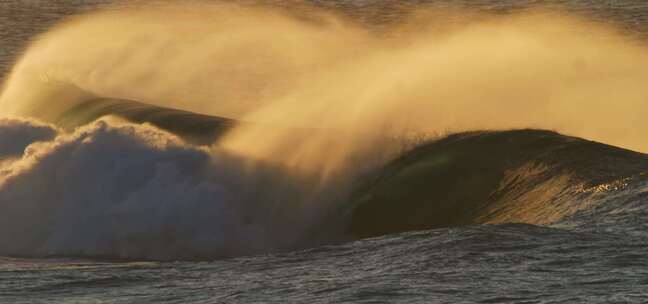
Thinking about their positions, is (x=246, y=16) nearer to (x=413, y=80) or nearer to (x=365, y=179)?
(x=413, y=80)

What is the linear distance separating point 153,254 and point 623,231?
7.94 metres

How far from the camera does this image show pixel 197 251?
22281 mm

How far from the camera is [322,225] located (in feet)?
75.4

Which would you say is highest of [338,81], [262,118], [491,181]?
[338,81]

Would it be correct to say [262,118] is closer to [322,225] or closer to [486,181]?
[322,225]

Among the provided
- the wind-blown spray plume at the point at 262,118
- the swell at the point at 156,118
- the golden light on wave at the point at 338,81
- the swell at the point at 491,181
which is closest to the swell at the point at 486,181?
the swell at the point at 491,181

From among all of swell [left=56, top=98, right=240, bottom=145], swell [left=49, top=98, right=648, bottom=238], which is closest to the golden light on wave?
swell [left=56, top=98, right=240, bottom=145]

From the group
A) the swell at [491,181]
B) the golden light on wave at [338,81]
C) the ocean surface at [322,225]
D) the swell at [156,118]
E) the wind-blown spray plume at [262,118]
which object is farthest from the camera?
the swell at [156,118]

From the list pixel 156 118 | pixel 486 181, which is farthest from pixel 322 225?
pixel 156 118

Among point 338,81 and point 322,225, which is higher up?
point 338,81

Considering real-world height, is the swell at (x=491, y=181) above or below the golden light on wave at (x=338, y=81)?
below

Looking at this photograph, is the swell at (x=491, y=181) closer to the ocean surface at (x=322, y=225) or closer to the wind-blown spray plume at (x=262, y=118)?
the ocean surface at (x=322, y=225)

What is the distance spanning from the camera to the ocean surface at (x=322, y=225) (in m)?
16.2

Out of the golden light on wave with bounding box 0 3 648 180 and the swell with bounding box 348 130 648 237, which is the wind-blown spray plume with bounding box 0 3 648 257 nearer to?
the golden light on wave with bounding box 0 3 648 180
